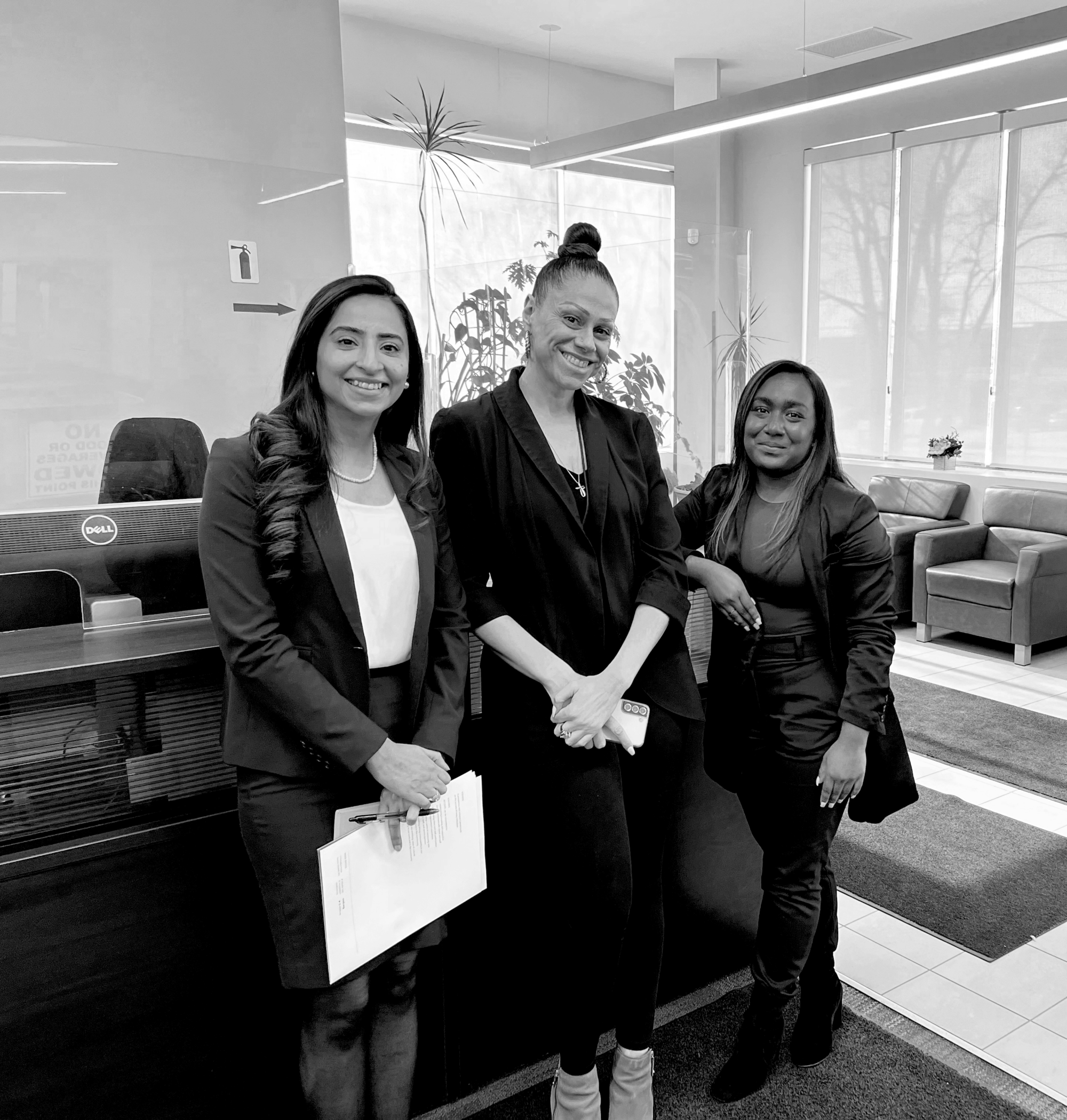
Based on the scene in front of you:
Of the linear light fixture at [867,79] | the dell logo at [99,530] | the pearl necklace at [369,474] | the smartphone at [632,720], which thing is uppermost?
the linear light fixture at [867,79]

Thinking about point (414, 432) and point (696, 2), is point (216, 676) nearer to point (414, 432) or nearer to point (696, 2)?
point (414, 432)

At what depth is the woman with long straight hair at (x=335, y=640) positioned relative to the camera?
1.49m

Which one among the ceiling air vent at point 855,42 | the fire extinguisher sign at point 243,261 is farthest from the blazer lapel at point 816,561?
the ceiling air vent at point 855,42

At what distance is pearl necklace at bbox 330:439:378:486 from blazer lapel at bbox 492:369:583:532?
25 centimetres

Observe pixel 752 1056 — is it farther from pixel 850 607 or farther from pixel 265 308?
pixel 265 308

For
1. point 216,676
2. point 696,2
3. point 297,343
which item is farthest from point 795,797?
point 696,2

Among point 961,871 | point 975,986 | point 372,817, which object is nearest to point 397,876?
point 372,817

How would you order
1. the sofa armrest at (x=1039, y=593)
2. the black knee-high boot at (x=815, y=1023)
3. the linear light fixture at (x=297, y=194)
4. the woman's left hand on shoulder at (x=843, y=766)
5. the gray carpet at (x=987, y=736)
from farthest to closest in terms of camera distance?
the sofa armrest at (x=1039, y=593)
the linear light fixture at (x=297, y=194)
the gray carpet at (x=987, y=736)
the black knee-high boot at (x=815, y=1023)
the woman's left hand on shoulder at (x=843, y=766)

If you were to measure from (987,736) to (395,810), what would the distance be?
3829 millimetres

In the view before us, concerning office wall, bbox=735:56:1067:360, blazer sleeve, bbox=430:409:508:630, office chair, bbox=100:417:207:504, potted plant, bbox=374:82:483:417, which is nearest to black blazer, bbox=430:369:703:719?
blazer sleeve, bbox=430:409:508:630

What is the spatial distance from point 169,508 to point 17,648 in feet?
1.90

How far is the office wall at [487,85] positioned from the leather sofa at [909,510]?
3993 millimetres

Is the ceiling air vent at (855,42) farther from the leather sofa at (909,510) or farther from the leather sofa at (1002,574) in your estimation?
the leather sofa at (1002,574)

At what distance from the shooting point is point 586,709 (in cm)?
170
